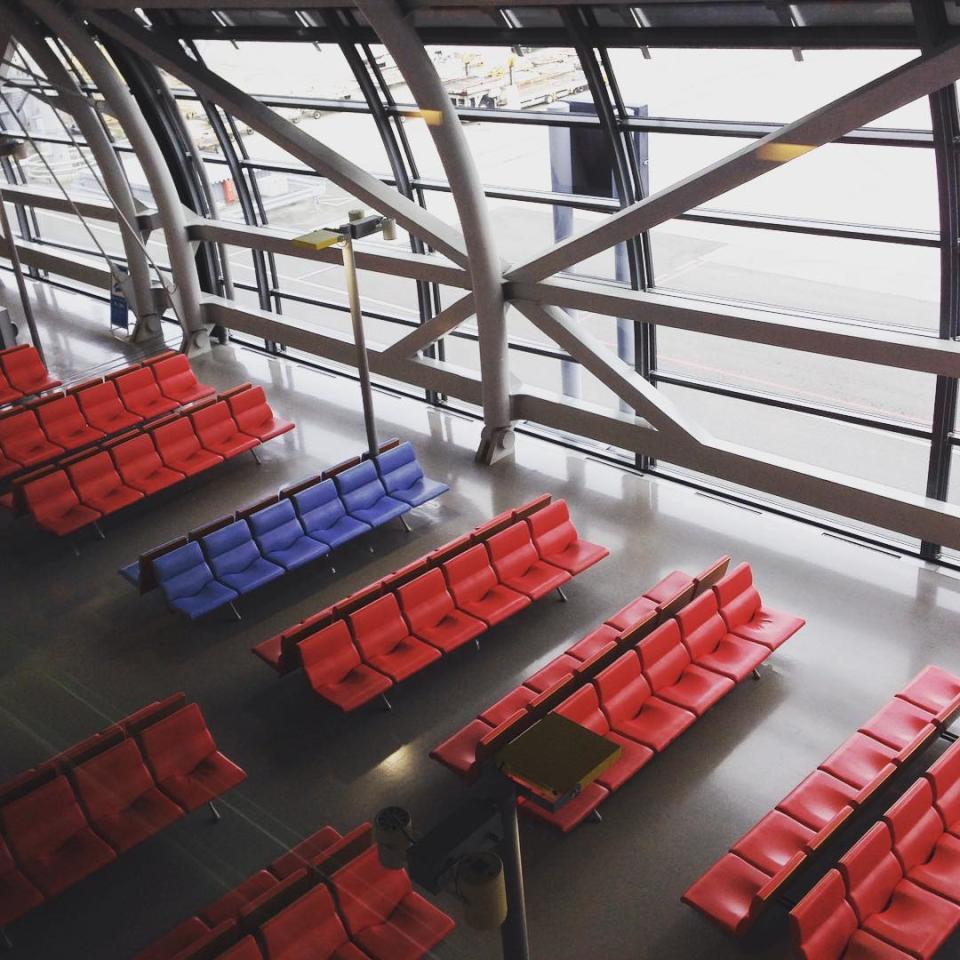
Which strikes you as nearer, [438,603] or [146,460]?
[438,603]

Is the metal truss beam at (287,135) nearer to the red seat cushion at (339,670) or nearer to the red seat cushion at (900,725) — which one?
the red seat cushion at (339,670)

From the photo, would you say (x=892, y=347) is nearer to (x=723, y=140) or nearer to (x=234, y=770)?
(x=723, y=140)

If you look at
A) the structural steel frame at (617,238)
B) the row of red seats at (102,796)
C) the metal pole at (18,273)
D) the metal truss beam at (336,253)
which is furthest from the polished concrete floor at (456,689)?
the metal pole at (18,273)

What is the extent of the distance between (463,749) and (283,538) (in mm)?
3569

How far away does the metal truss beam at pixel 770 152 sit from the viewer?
782cm

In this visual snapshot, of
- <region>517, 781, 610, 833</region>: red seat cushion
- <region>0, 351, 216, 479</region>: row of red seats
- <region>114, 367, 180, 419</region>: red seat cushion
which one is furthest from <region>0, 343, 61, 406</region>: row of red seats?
<region>517, 781, 610, 833</region>: red seat cushion

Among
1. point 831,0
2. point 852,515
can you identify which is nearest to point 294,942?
point 852,515

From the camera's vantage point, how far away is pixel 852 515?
10.3 m

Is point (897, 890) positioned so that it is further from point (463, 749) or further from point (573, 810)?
point (463, 749)

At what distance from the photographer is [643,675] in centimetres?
837

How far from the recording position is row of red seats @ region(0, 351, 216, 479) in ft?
42.5

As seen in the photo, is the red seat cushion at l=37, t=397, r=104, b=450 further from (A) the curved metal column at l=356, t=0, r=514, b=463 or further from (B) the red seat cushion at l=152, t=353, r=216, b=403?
(A) the curved metal column at l=356, t=0, r=514, b=463

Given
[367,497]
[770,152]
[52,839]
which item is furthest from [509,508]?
[52,839]

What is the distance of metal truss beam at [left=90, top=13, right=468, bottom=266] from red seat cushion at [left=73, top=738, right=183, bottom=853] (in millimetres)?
6525
